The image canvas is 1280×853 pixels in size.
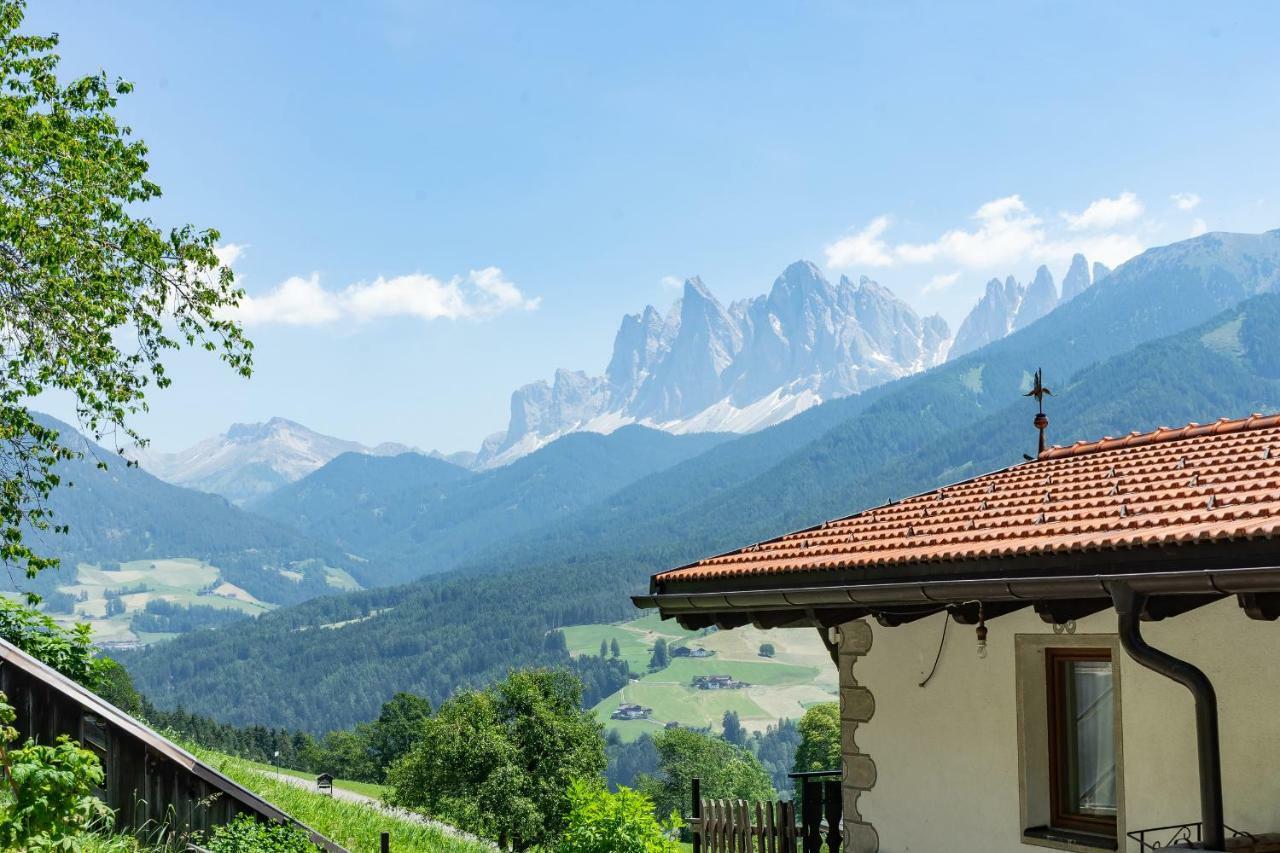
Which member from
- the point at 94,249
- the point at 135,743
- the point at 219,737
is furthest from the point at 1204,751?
the point at 219,737

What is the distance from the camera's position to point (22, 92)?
13.8 metres

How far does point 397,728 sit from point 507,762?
45144mm

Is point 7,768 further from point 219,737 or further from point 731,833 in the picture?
point 219,737

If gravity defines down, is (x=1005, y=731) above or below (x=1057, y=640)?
below

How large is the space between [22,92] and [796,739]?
160 metres

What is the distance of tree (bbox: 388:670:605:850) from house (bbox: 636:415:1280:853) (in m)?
49.8

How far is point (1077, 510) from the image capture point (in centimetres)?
699

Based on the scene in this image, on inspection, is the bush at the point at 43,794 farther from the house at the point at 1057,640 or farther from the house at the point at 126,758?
the house at the point at 1057,640

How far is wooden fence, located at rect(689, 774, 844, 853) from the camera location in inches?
337

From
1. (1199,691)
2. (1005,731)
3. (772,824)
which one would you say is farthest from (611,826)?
(1199,691)

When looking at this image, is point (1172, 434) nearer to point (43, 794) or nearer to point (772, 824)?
point (772, 824)

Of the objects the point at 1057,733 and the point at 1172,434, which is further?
the point at 1172,434

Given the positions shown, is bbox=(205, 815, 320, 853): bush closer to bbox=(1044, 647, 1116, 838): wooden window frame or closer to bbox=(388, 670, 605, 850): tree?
bbox=(1044, 647, 1116, 838): wooden window frame

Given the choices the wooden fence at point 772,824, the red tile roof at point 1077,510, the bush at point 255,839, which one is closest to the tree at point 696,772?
the wooden fence at point 772,824
